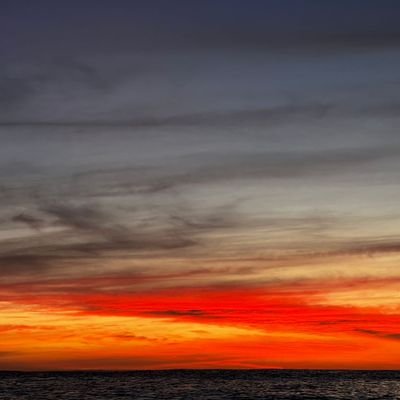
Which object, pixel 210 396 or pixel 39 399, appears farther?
pixel 210 396

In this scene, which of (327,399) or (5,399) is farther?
(327,399)

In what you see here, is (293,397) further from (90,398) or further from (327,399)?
(90,398)

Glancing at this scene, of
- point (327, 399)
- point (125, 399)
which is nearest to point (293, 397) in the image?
point (327, 399)

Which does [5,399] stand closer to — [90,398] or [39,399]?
[39,399]

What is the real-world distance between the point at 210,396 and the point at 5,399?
23.5 meters

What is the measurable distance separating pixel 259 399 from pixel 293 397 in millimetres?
5400

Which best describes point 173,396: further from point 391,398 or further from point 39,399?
point 391,398

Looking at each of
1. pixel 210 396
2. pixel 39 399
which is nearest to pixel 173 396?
pixel 210 396

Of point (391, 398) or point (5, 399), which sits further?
point (391, 398)

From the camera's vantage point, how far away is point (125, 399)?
253 feet

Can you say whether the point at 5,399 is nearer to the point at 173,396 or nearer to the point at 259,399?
the point at 173,396

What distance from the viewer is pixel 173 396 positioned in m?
83.9

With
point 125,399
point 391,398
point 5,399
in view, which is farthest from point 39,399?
point 391,398

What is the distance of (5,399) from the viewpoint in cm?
7431
